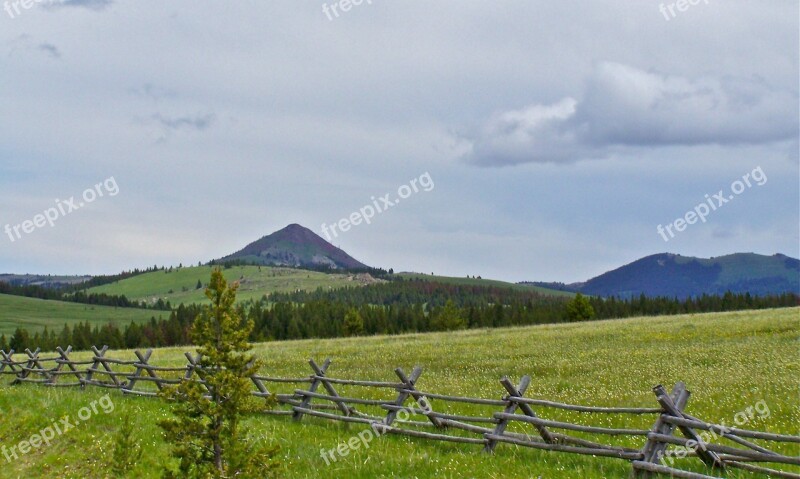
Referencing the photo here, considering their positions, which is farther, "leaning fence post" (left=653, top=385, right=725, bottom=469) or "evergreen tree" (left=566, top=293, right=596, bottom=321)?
"evergreen tree" (left=566, top=293, right=596, bottom=321)

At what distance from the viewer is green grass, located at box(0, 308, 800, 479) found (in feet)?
41.2

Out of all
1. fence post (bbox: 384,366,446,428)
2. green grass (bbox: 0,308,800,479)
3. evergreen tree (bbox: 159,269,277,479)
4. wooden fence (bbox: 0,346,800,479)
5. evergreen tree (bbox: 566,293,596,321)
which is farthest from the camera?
evergreen tree (bbox: 566,293,596,321)

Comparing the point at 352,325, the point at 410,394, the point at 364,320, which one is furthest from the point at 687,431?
the point at 364,320

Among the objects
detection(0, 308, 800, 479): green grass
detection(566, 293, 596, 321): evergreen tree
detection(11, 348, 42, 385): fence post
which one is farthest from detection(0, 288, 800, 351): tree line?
detection(11, 348, 42, 385): fence post

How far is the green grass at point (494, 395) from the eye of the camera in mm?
12555

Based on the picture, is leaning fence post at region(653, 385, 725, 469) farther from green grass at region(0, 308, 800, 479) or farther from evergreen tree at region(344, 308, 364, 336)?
evergreen tree at region(344, 308, 364, 336)

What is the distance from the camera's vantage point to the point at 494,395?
19984mm

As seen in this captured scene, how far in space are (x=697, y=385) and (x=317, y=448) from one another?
11793mm

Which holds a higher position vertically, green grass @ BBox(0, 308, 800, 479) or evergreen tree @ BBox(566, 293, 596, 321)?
evergreen tree @ BBox(566, 293, 596, 321)

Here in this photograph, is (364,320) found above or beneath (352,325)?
above

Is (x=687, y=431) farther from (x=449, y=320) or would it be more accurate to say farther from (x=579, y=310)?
(x=449, y=320)

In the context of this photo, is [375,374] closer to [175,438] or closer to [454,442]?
[454,442]

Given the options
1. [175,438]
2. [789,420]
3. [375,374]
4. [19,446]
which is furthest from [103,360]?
[789,420]

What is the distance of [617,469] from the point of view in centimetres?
1126
